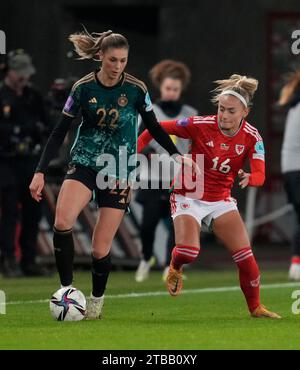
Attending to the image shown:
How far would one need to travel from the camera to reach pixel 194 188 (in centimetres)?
1050

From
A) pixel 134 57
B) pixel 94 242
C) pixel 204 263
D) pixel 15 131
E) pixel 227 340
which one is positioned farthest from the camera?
pixel 134 57

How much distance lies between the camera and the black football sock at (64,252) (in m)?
9.98

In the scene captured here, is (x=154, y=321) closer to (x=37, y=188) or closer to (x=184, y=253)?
(x=184, y=253)

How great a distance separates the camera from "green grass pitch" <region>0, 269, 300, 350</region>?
8.64 m

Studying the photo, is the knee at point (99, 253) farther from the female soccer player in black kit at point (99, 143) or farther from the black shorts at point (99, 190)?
the black shorts at point (99, 190)

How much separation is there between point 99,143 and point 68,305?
3.95 ft

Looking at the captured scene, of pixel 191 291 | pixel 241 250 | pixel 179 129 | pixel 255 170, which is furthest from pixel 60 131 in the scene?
pixel 191 291

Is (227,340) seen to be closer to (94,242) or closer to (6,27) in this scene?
(94,242)

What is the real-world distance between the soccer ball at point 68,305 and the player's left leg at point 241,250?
3.89ft

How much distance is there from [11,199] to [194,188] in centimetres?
479

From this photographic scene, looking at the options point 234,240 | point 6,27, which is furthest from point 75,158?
point 6,27

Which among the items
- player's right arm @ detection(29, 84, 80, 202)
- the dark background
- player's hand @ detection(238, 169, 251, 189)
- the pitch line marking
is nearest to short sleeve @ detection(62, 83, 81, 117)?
player's right arm @ detection(29, 84, 80, 202)

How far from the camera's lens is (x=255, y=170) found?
1022 cm

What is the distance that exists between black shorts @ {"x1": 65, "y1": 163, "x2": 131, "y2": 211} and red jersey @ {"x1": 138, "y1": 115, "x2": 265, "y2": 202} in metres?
0.58
